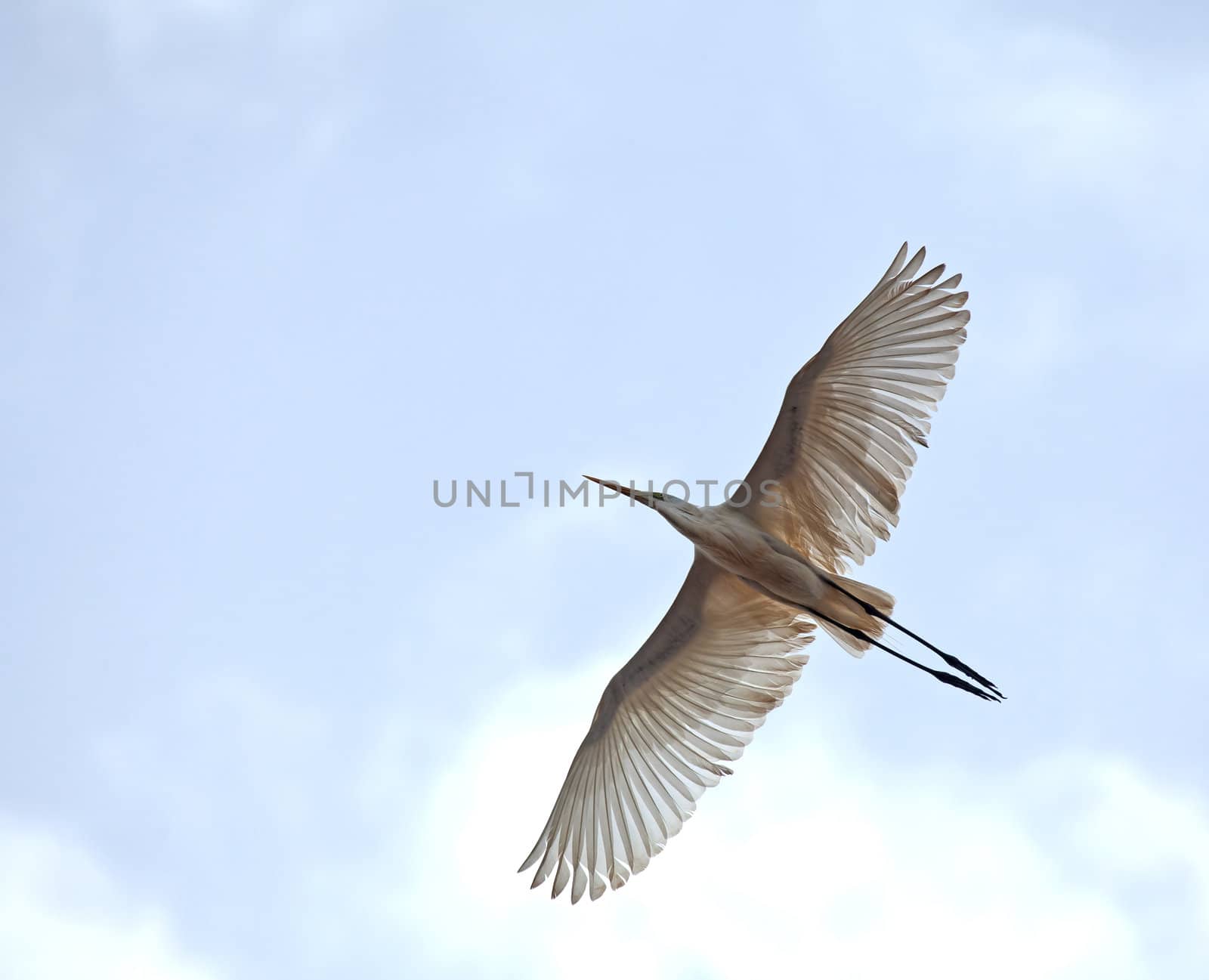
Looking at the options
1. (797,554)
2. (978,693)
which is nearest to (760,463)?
(797,554)

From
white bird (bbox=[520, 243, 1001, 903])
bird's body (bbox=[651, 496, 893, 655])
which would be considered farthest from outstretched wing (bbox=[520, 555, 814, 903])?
bird's body (bbox=[651, 496, 893, 655])

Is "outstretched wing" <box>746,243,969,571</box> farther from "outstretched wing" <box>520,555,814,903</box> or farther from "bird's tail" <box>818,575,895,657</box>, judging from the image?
"outstretched wing" <box>520,555,814,903</box>

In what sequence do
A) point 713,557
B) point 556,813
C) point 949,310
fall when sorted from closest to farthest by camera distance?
point 949,310, point 713,557, point 556,813

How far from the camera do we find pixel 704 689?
11.2 m

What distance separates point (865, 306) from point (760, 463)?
4.93ft

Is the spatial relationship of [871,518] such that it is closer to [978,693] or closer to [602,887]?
[978,693]

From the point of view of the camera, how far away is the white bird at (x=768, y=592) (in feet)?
32.3

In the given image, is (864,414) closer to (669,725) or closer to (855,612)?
(855,612)

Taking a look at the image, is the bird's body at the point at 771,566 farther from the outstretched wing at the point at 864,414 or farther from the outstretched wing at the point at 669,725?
the outstretched wing at the point at 669,725

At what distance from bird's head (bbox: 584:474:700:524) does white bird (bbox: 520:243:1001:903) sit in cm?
1

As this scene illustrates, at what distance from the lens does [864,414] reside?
9945mm

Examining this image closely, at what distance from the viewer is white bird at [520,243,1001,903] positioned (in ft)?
32.3

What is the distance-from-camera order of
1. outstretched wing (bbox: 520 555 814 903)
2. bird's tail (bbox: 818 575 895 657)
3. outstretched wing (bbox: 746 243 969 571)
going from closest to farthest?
outstretched wing (bbox: 746 243 969 571)
bird's tail (bbox: 818 575 895 657)
outstretched wing (bbox: 520 555 814 903)

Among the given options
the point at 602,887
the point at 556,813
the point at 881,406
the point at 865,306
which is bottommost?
the point at 602,887
